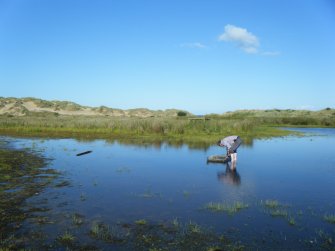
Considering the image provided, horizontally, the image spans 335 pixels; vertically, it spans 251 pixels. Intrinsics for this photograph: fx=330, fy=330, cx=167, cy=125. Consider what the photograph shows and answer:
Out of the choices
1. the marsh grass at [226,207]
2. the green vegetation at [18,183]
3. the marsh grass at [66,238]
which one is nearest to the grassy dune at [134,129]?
the green vegetation at [18,183]

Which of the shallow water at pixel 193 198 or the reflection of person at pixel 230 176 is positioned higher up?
the reflection of person at pixel 230 176

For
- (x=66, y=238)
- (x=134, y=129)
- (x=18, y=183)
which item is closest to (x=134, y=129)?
(x=134, y=129)

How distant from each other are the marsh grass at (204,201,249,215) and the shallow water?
0.11 meters

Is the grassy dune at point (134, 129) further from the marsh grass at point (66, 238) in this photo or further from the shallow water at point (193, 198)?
the marsh grass at point (66, 238)

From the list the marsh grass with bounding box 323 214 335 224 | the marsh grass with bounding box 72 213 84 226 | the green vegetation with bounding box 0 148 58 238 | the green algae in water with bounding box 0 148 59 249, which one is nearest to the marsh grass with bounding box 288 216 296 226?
the marsh grass with bounding box 323 214 335 224

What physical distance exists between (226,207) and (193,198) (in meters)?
1.32

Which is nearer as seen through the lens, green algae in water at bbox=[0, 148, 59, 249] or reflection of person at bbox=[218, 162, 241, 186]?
green algae in water at bbox=[0, 148, 59, 249]

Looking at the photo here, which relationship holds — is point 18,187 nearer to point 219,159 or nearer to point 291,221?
point 291,221

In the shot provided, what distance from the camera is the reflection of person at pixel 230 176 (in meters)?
12.1

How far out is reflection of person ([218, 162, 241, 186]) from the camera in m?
12.1

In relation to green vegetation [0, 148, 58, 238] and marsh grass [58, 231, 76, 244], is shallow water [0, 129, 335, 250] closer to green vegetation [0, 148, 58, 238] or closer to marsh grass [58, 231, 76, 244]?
marsh grass [58, 231, 76, 244]

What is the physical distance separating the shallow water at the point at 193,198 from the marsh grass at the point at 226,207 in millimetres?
112

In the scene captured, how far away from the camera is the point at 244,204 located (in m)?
9.09

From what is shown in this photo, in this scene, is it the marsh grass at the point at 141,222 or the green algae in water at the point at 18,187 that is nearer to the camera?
the green algae in water at the point at 18,187
